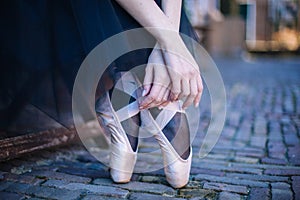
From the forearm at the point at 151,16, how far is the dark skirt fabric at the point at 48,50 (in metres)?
0.04

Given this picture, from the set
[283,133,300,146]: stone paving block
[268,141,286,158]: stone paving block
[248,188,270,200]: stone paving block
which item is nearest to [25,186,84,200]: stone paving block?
[248,188,270,200]: stone paving block

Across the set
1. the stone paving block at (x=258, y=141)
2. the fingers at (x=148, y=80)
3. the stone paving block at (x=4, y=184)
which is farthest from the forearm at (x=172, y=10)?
the stone paving block at (x=258, y=141)

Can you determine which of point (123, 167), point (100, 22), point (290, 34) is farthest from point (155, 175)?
point (290, 34)

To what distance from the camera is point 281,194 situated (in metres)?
1.17

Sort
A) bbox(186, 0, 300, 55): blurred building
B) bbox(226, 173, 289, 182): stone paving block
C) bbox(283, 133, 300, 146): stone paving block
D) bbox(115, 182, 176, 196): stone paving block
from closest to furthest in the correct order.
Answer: bbox(115, 182, 176, 196): stone paving block → bbox(226, 173, 289, 182): stone paving block → bbox(283, 133, 300, 146): stone paving block → bbox(186, 0, 300, 55): blurred building

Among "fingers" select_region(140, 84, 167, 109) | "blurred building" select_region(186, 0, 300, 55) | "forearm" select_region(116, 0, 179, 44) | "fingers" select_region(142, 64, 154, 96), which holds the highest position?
"forearm" select_region(116, 0, 179, 44)

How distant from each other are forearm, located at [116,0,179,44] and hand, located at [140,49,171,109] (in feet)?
0.18

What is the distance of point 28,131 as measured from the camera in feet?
4.66

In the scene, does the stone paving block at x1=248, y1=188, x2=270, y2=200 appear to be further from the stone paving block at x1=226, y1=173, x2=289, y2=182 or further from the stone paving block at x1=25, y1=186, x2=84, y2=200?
the stone paving block at x1=25, y1=186, x2=84, y2=200

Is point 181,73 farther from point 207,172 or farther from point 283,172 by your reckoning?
point 283,172

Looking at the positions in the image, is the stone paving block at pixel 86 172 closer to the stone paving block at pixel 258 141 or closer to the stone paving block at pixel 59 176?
the stone paving block at pixel 59 176

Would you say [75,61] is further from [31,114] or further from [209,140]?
[209,140]

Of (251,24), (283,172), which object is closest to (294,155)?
(283,172)

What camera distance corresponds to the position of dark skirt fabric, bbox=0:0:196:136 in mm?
1151
